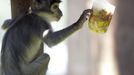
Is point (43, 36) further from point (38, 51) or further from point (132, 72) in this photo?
point (132, 72)

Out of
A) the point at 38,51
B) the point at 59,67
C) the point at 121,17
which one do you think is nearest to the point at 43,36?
the point at 38,51

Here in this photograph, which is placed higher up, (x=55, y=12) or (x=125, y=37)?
(x=55, y=12)

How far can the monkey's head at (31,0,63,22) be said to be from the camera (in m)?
1.08

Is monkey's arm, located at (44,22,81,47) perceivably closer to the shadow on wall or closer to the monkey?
the monkey

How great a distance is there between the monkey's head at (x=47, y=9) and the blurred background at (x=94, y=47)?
1.48 ft

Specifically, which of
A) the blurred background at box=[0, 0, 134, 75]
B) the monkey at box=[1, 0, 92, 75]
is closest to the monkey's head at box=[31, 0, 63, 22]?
the monkey at box=[1, 0, 92, 75]

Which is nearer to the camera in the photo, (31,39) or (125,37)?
(31,39)

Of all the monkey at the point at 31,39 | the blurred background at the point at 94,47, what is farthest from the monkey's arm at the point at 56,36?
the blurred background at the point at 94,47

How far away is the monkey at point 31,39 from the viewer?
41.7 inches

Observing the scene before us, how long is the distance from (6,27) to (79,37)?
517mm

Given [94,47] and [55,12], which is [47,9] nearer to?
[55,12]

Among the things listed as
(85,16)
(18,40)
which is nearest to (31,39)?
(18,40)

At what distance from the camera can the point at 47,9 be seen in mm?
1084

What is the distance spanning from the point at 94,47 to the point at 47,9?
55 cm
